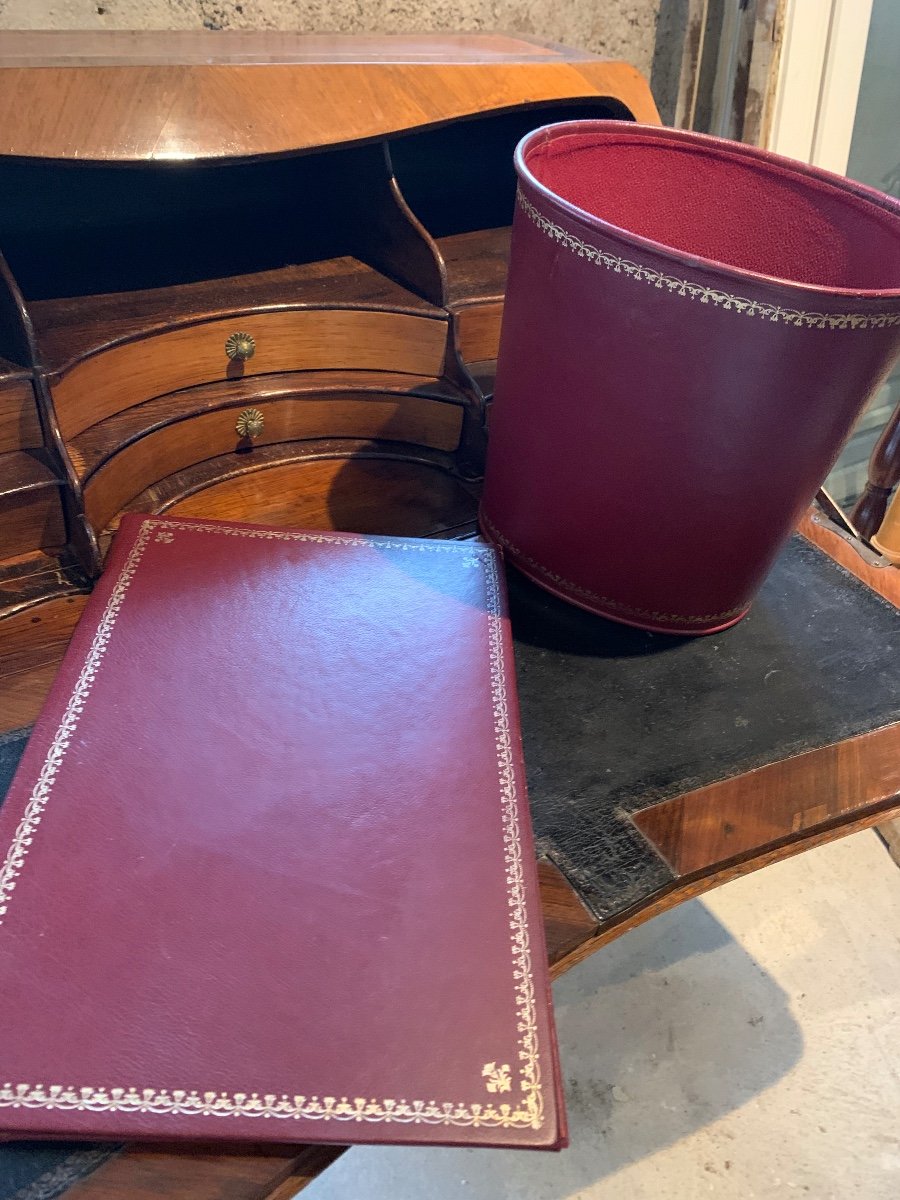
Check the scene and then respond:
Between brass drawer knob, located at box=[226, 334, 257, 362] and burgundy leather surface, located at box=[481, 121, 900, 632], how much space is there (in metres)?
0.21

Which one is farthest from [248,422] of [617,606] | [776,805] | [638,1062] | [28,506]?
[638,1062]

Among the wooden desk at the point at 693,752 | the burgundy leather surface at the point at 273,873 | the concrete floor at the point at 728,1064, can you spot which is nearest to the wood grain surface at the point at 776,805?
the wooden desk at the point at 693,752

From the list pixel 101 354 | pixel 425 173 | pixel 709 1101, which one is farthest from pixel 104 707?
pixel 709 1101

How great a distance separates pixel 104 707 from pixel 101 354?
27cm

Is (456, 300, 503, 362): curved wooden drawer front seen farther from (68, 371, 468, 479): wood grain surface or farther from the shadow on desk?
the shadow on desk

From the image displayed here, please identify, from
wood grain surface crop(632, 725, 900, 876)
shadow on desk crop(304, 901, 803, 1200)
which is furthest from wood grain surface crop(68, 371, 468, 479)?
shadow on desk crop(304, 901, 803, 1200)

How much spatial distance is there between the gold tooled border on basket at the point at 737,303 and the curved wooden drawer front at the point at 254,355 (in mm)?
277

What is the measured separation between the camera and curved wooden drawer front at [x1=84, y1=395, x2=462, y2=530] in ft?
2.22

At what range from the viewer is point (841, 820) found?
22.8 inches

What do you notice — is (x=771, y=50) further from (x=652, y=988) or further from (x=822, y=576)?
(x=652, y=988)

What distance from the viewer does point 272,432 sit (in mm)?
760

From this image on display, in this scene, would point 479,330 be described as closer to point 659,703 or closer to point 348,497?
point 348,497

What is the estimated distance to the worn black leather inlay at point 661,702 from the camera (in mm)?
550

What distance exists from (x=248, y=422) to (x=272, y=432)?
0.03 meters
